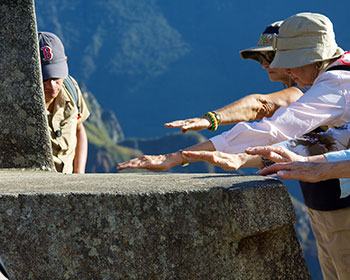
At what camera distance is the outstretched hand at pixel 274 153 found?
9.72 feet

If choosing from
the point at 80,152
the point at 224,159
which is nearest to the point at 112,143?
the point at 80,152

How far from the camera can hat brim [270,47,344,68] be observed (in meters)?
3.70

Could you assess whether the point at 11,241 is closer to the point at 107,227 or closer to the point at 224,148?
the point at 107,227

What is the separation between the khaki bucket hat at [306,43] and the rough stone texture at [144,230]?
132 cm

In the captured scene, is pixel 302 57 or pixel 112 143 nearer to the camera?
pixel 302 57

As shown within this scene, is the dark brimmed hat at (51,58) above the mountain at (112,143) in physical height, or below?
above

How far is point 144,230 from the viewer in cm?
247

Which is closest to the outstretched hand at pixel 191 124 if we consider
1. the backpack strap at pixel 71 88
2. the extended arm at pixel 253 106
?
the extended arm at pixel 253 106

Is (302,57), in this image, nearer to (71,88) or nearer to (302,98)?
(302,98)

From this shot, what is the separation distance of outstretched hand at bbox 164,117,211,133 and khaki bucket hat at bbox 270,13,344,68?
585mm

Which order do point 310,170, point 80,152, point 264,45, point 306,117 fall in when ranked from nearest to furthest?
1. point 310,170
2. point 306,117
3. point 264,45
4. point 80,152

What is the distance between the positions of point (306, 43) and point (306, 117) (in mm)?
476

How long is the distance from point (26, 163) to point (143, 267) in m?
1.46

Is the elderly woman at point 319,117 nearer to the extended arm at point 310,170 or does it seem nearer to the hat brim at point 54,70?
the extended arm at point 310,170
